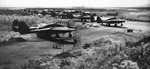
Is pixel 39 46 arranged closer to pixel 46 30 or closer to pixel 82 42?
pixel 46 30

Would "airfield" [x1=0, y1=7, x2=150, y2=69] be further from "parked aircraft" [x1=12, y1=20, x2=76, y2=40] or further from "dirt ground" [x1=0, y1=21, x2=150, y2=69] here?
"parked aircraft" [x1=12, y1=20, x2=76, y2=40]

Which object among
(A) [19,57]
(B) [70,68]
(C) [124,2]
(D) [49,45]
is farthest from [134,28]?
(A) [19,57]

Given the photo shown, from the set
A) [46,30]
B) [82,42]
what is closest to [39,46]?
[46,30]

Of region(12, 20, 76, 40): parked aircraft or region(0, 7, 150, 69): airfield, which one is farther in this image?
region(12, 20, 76, 40): parked aircraft

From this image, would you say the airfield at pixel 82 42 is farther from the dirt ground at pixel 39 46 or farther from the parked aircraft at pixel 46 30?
the parked aircraft at pixel 46 30

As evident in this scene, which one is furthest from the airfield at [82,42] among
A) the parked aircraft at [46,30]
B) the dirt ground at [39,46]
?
the parked aircraft at [46,30]

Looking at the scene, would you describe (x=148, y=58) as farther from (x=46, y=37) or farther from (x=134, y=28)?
(x=46, y=37)

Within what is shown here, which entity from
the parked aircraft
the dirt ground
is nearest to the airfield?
the dirt ground
